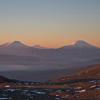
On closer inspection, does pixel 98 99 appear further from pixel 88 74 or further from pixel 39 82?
pixel 88 74

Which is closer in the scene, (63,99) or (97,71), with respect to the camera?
(63,99)

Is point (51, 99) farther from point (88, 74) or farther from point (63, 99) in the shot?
point (88, 74)

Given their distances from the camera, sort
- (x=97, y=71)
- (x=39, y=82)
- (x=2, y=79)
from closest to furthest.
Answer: (x=39, y=82) < (x=2, y=79) < (x=97, y=71)

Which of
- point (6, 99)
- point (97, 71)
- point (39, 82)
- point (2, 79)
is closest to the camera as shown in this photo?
point (6, 99)

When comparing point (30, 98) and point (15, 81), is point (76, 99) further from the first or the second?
point (15, 81)

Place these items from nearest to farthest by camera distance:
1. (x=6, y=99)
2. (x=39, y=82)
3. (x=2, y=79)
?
(x=6, y=99), (x=39, y=82), (x=2, y=79)

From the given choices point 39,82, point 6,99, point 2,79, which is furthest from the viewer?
point 2,79

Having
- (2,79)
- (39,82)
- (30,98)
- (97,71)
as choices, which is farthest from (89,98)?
(97,71)

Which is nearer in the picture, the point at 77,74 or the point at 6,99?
the point at 6,99

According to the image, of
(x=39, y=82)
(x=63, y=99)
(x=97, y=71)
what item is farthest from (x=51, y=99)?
(x=97, y=71)
